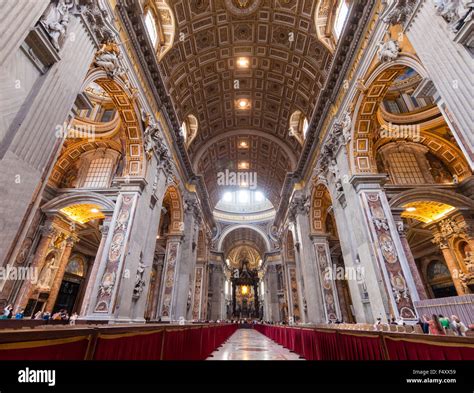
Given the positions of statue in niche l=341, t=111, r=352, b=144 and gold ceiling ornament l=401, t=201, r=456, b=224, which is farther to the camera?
gold ceiling ornament l=401, t=201, r=456, b=224

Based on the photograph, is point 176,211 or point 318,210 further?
point 176,211

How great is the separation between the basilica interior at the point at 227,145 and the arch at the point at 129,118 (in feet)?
0.24

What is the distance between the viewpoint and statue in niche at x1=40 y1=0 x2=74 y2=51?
13.7 ft

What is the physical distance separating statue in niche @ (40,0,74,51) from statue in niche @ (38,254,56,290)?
1181 cm

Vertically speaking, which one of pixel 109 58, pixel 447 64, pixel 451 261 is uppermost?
pixel 109 58

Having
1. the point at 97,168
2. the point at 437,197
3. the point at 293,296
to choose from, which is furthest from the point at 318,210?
the point at 97,168

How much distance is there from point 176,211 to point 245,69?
9670mm

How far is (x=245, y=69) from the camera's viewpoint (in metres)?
14.1

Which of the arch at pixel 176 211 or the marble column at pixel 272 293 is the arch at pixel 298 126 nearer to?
the arch at pixel 176 211

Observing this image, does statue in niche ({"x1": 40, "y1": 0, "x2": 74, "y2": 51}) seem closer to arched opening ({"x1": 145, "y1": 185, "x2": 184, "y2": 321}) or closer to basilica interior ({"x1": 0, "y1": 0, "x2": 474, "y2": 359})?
basilica interior ({"x1": 0, "y1": 0, "x2": 474, "y2": 359})

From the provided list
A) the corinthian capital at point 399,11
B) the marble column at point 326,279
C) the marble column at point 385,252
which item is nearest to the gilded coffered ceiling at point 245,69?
the corinthian capital at point 399,11

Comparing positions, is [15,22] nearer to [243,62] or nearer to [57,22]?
[57,22]

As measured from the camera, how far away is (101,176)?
12.8 m

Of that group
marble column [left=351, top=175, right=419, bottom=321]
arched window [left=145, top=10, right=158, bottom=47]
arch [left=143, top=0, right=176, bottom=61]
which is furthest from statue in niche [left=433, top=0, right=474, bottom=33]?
arch [left=143, top=0, right=176, bottom=61]
